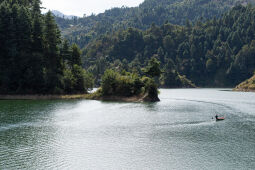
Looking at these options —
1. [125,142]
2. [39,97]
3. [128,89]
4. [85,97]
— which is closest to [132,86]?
[128,89]

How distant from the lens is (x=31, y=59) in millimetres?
149000

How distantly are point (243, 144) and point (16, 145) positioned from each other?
4099 centimetres

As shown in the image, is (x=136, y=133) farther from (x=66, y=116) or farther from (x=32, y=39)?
(x=32, y=39)

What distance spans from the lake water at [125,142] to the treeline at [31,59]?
56606 mm

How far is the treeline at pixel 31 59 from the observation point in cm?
14600

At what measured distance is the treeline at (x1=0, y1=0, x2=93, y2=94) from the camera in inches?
5748

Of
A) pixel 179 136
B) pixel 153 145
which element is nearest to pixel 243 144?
pixel 179 136

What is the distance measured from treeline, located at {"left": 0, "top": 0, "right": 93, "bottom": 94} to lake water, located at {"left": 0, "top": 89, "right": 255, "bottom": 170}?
56606mm

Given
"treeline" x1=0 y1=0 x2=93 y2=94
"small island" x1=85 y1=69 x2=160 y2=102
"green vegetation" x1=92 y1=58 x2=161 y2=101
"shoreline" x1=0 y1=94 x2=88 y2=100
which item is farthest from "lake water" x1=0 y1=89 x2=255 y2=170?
"treeline" x1=0 y1=0 x2=93 y2=94

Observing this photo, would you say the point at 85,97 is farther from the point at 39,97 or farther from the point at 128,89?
the point at 128,89

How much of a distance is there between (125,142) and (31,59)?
106 metres

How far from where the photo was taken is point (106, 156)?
155ft

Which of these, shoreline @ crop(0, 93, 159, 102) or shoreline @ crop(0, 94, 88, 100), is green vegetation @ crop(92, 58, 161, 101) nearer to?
shoreline @ crop(0, 93, 159, 102)

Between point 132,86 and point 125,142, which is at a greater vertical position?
point 132,86
